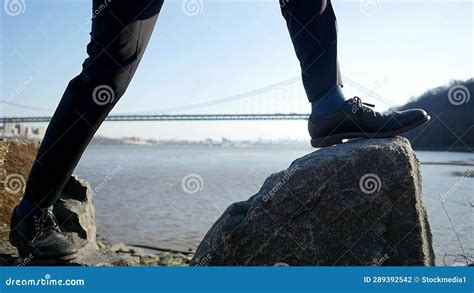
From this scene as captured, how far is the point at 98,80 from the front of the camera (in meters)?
1.60

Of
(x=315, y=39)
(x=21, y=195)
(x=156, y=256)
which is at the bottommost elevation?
(x=156, y=256)

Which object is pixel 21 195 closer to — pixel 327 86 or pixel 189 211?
pixel 327 86

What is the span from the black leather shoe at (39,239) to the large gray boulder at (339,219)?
590 millimetres

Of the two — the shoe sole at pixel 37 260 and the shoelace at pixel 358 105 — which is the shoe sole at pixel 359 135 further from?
the shoe sole at pixel 37 260

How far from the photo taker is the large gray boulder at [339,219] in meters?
1.77

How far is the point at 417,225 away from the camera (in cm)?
180

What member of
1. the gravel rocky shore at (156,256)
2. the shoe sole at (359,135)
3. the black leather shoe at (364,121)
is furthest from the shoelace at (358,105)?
the gravel rocky shore at (156,256)

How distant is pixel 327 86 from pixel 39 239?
1.32 m

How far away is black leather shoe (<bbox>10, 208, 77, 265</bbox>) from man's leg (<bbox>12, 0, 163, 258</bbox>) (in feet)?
0.49

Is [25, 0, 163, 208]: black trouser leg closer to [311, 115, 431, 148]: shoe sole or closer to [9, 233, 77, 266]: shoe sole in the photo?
[9, 233, 77, 266]: shoe sole

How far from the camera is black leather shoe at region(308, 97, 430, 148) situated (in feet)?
6.34

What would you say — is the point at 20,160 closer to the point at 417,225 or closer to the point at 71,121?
the point at 71,121

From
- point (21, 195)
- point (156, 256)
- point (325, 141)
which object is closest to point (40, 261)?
point (21, 195)

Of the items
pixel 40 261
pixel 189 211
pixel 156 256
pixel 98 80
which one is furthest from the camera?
pixel 189 211
